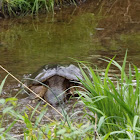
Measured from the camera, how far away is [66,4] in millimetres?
11180

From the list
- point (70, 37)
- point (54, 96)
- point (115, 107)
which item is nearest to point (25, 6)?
point (70, 37)

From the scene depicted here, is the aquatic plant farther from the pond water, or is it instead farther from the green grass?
the green grass

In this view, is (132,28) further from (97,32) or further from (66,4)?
(66,4)

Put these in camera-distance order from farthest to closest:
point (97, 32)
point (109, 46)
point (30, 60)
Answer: point (97, 32)
point (109, 46)
point (30, 60)

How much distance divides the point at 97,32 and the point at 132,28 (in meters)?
0.84

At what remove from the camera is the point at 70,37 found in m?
8.12

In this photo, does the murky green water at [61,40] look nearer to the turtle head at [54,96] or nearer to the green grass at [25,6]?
the green grass at [25,6]

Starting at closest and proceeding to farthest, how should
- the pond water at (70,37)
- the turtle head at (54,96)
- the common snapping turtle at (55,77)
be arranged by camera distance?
the turtle head at (54,96)
the common snapping turtle at (55,77)
the pond water at (70,37)

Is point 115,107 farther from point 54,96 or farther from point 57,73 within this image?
point 57,73

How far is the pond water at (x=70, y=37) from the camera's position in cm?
646

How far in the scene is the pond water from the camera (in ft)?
21.2

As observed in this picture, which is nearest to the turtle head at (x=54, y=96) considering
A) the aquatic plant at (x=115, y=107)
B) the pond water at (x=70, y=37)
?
the pond water at (x=70, y=37)

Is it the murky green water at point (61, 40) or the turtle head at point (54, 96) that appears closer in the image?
the turtle head at point (54, 96)

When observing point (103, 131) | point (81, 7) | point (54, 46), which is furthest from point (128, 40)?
point (103, 131)
